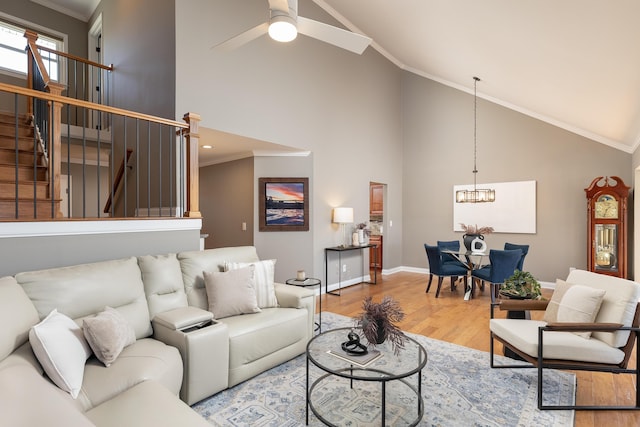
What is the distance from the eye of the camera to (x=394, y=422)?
2.19 meters

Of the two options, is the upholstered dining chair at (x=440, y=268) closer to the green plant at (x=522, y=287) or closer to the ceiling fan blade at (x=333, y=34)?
the green plant at (x=522, y=287)

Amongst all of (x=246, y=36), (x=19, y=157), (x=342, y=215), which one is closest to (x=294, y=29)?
(x=246, y=36)

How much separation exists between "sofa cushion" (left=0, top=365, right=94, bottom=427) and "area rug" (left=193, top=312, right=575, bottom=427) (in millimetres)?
1040

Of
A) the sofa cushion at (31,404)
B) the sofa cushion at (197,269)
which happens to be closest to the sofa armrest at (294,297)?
the sofa cushion at (197,269)

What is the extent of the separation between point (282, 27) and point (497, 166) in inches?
220

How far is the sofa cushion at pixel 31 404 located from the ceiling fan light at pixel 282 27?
2.23 metres

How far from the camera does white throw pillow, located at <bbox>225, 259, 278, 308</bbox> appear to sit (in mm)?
3162

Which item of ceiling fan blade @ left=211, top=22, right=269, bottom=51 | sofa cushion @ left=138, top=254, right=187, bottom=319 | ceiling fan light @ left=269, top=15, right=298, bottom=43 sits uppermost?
ceiling fan blade @ left=211, top=22, right=269, bottom=51

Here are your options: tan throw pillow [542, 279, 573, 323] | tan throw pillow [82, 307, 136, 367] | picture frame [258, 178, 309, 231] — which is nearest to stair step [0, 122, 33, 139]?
picture frame [258, 178, 309, 231]

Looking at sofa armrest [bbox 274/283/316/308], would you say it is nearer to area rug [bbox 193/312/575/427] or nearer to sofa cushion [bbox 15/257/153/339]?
area rug [bbox 193/312/575/427]

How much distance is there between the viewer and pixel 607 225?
5.20m

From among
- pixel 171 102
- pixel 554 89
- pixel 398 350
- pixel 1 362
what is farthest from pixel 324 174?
pixel 1 362

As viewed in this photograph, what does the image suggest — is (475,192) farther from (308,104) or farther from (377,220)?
(308,104)

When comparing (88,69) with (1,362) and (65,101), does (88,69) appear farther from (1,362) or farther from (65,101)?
(1,362)
